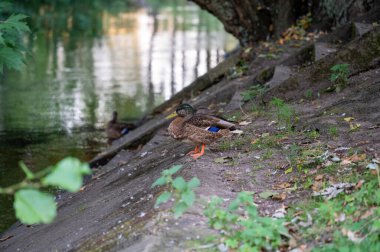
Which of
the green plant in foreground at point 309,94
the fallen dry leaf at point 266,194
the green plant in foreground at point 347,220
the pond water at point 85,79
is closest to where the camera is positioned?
the green plant in foreground at point 347,220

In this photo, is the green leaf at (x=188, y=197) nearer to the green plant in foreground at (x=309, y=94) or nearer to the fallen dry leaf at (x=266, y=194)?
the fallen dry leaf at (x=266, y=194)

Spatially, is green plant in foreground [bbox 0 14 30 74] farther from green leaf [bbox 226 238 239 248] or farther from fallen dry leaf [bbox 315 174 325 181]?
green leaf [bbox 226 238 239 248]

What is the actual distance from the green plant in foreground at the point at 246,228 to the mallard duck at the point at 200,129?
259 cm

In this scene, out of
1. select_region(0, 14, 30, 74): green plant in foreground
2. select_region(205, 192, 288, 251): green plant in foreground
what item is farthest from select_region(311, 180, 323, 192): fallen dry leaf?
select_region(0, 14, 30, 74): green plant in foreground

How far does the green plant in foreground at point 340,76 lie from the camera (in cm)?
1045

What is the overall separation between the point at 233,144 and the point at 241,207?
9.04ft

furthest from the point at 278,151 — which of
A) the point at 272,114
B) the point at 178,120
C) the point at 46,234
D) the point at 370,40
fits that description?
the point at 370,40

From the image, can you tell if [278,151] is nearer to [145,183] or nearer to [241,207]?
[145,183]

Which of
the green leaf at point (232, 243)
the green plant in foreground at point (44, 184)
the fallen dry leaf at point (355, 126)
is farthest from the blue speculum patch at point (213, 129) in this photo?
the green plant in foreground at point (44, 184)

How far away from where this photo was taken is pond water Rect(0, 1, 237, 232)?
52.5 ft

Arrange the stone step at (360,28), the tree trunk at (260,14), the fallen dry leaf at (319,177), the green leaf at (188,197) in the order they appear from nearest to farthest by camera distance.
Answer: the green leaf at (188,197)
the fallen dry leaf at (319,177)
the stone step at (360,28)
the tree trunk at (260,14)

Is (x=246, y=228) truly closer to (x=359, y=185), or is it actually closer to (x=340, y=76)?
(x=359, y=185)

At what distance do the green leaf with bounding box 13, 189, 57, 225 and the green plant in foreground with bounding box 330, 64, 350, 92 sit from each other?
286 inches

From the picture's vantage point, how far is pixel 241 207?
6.30 m
